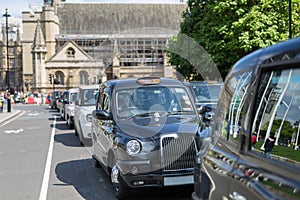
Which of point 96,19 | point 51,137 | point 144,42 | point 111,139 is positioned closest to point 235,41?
point 51,137

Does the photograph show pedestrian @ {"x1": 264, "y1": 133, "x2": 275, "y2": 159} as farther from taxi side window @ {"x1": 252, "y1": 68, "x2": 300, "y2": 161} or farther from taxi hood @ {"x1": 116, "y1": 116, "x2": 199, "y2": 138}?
taxi hood @ {"x1": 116, "y1": 116, "x2": 199, "y2": 138}

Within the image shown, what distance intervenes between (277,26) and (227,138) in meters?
25.3

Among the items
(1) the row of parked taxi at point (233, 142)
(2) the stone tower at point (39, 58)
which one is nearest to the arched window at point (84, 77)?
(2) the stone tower at point (39, 58)

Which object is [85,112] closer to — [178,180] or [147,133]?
[147,133]

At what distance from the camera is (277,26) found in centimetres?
2672

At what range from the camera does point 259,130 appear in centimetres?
270

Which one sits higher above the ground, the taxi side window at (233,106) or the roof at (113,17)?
the roof at (113,17)

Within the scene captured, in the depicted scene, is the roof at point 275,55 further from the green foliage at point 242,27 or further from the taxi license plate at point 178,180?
the green foliage at point 242,27

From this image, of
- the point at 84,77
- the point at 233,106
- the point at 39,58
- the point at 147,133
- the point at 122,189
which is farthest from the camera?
the point at 39,58

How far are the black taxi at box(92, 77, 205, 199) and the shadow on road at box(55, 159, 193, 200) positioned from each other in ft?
1.37

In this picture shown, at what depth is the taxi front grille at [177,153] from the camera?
592cm

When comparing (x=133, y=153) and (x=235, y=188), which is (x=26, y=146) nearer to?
(x=133, y=153)

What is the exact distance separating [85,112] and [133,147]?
7.22 m

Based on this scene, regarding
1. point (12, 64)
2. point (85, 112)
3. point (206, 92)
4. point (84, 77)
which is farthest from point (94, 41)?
A: point (85, 112)
